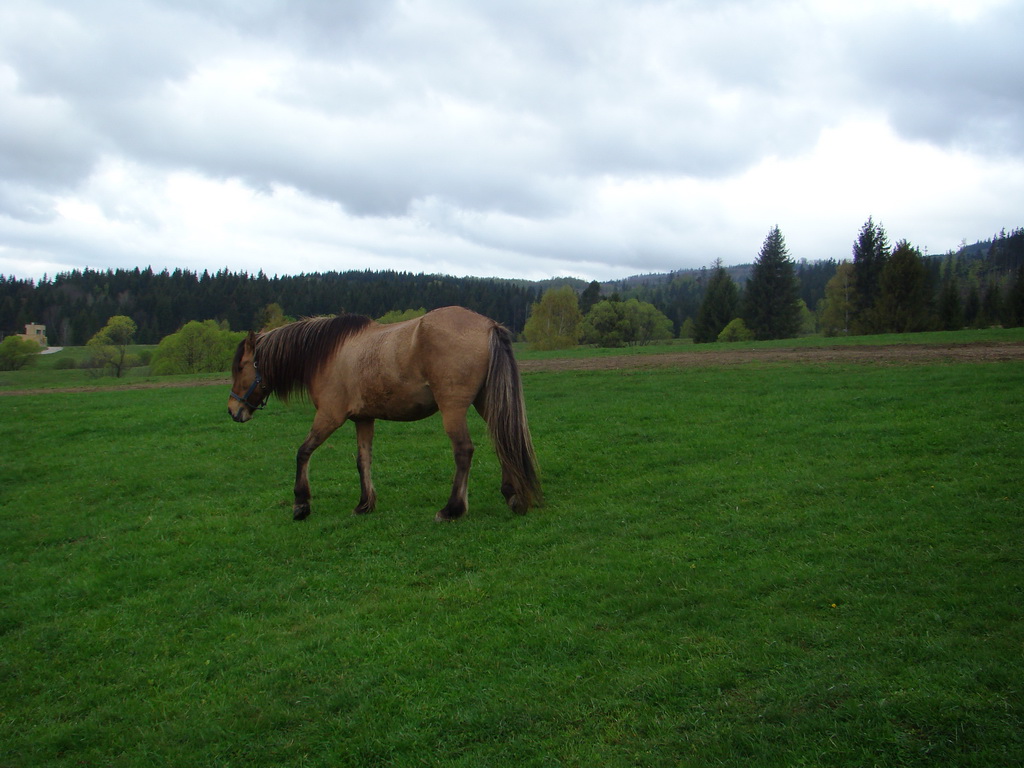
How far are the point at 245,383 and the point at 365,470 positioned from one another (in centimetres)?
244

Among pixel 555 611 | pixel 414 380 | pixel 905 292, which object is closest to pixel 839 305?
pixel 905 292

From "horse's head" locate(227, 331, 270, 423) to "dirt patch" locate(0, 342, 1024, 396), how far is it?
1685 centimetres

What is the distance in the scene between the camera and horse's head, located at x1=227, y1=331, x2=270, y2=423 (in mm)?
9328

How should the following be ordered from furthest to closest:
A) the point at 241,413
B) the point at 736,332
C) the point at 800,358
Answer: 1. the point at 736,332
2. the point at 800,358
3. the point at 241,413

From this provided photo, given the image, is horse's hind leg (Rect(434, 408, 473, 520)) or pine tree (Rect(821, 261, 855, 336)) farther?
pine tree (Rect(821, 261, 855, 336))

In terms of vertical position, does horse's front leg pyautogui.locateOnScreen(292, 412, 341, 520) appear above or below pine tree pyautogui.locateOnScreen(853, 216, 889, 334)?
below

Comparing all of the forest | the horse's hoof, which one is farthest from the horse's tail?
the forest

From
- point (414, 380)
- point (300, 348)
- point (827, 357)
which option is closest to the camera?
point (414, 380)

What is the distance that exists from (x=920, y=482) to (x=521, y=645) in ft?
18.9

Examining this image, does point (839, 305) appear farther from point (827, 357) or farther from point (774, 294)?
point (827, 357)

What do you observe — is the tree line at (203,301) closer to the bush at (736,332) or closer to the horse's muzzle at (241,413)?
the bush at (736,332)

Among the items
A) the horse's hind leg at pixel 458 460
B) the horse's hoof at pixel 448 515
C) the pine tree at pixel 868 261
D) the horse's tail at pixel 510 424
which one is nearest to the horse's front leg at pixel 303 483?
the horse's hind leg at pixel 458 460

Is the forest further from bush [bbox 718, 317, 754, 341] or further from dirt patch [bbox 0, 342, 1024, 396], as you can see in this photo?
dirt patch [bbox 0, 342, 1024, 396]

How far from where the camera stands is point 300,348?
905 centimetres
